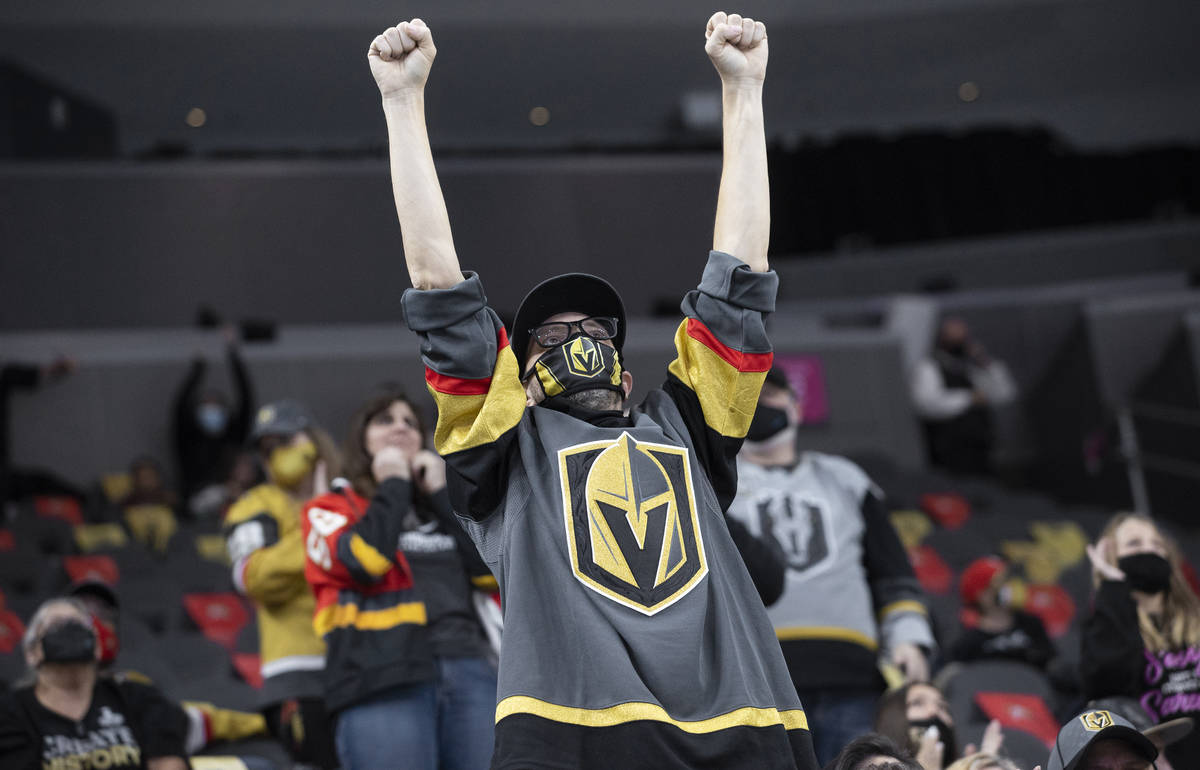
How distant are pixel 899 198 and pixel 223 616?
9603 millimetres

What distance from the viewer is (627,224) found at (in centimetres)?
1190

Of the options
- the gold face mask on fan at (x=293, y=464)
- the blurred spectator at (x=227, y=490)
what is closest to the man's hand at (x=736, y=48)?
the gold face mask on fan at (x=293, y=464)

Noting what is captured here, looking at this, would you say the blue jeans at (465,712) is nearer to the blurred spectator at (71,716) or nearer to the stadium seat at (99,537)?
the blurred spectator at (71,716)

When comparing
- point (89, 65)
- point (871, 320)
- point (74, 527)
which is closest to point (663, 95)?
point (871, 320)

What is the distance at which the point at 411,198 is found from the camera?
194cm

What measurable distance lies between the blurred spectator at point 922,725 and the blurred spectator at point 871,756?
837 mm

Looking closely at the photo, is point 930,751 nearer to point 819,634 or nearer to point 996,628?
point 819,634

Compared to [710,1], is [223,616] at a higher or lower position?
lower

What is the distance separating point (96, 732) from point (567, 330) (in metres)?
1.90


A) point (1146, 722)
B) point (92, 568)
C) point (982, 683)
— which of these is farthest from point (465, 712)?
point (92, 568)

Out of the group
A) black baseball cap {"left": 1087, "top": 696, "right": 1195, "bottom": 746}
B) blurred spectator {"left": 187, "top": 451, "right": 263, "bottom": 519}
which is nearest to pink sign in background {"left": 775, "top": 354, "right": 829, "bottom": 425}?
blurred spectator {"left": 187, "top": 451, "right": 263, "bottom": 519}

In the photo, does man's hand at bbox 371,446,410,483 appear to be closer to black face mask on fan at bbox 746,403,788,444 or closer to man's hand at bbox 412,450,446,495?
man's hand at bbox 412,450,446,495

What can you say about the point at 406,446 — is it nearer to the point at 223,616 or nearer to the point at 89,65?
the point at 223,616

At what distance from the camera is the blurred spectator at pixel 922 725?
3.06 m
